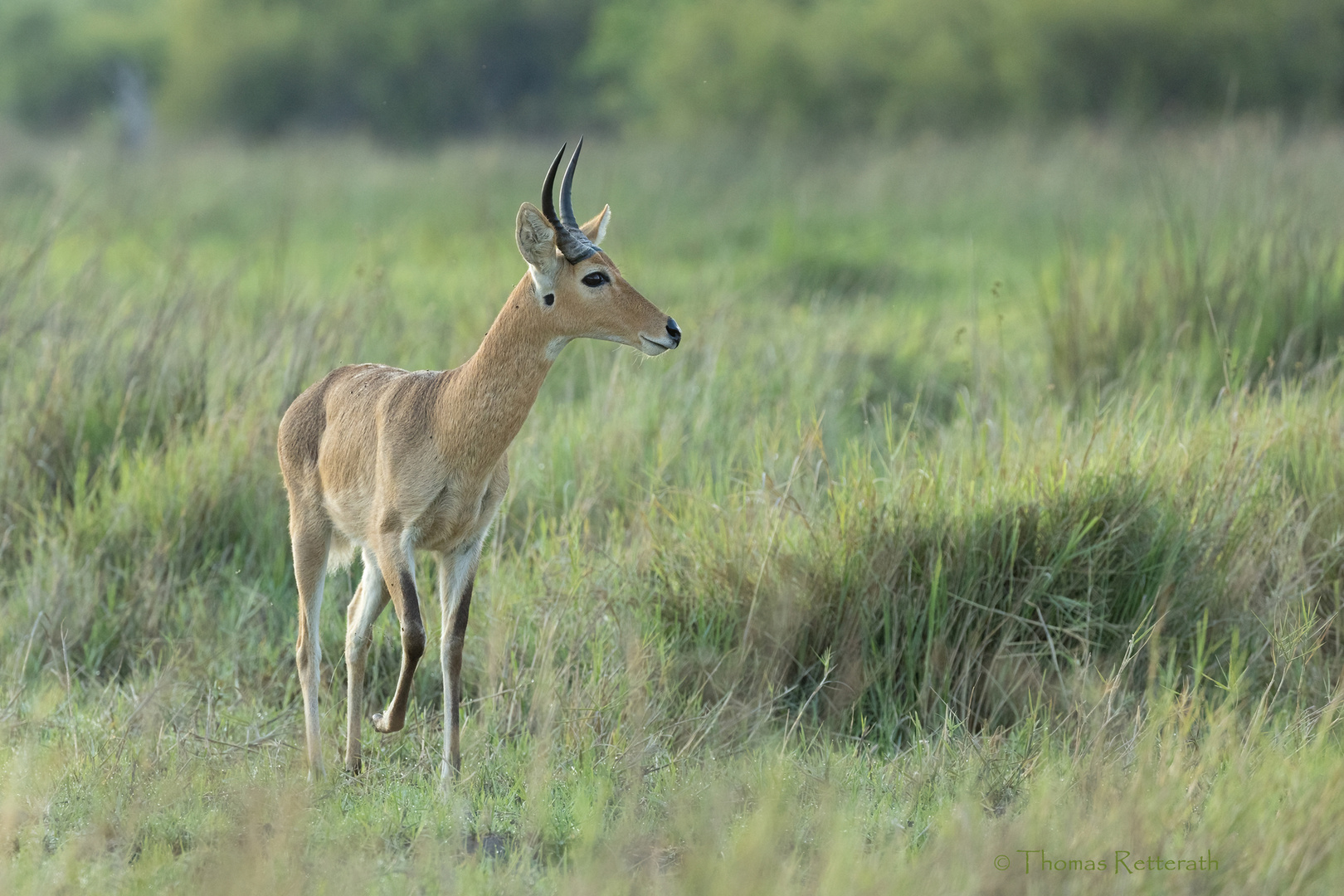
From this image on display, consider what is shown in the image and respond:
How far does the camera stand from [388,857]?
3.25 metres

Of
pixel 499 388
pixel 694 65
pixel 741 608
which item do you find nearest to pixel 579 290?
pixel 499 388

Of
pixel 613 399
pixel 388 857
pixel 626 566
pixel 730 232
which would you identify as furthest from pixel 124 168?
pixel 388 857

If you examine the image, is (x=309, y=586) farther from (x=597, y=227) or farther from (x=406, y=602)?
(x=597, y=227)

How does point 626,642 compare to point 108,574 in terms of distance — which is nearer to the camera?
point 626,642

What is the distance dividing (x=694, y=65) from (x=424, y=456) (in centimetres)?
2492

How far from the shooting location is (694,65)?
27.4 metres

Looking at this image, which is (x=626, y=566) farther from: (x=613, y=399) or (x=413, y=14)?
(x=413, y=14)

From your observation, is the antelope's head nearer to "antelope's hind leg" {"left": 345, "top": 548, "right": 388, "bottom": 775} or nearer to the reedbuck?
the reedbuck

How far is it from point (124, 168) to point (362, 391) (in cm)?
1519

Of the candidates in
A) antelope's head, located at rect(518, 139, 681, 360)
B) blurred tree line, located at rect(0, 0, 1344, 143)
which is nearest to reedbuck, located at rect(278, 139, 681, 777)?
antelope's head, located at rect(518, 139, 681, 360)

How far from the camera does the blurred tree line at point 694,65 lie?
22688mm

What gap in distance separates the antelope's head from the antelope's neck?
0.06 m

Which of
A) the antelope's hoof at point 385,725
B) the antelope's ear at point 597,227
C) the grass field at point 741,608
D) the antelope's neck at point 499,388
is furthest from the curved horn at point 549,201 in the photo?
the antelope's hoof at point 385,725

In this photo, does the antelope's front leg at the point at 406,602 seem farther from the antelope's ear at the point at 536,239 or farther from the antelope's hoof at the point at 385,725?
the antelope's ear at the point at 536,239
